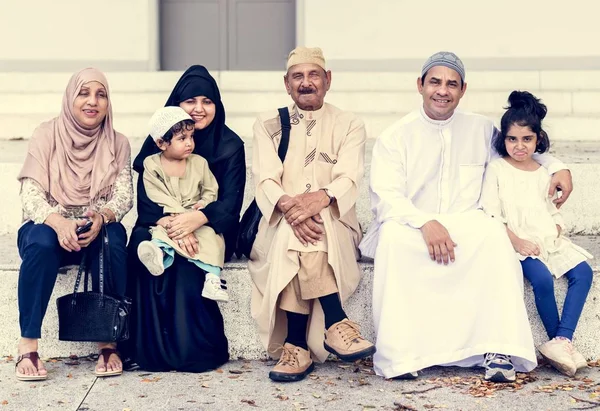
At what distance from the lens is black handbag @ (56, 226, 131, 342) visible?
418cm

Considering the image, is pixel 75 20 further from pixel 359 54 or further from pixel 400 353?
pixel 400 353

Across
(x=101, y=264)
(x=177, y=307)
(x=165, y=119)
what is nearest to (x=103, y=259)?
(x=101, y=264)

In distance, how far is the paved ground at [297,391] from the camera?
3898mm

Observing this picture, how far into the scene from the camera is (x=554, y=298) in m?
4.38

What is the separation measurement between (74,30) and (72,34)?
1.4 inches

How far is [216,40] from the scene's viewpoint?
809 cm

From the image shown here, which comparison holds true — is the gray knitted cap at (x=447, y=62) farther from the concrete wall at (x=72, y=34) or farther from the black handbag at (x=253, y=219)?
the concrete wall at (x=72, y=34)

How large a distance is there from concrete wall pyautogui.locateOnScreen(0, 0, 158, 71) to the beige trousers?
373cm

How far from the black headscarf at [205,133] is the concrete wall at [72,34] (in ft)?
9.60

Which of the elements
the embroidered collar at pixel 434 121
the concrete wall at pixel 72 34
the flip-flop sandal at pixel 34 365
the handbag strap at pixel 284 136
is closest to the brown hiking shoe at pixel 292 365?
the handbag strap at pixel 284 136

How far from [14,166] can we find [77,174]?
3.95ft

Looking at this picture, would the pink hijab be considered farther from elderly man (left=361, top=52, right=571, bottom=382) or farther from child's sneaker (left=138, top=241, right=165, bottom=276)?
elderly man (left=361, top=52, right=571, bottom=382)

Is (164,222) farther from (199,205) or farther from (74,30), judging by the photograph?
(74,30)

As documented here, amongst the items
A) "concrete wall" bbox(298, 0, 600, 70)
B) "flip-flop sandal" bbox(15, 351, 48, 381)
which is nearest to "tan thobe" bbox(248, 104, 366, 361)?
"flip-flop sandal" bbox(15, 351, 48, 381)
